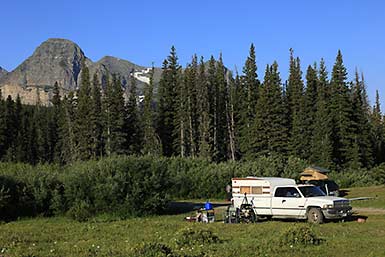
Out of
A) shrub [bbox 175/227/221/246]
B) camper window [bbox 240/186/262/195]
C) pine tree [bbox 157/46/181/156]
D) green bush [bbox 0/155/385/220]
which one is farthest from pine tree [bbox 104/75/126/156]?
shrub [bbox 175/227/221/246]

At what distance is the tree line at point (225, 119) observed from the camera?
72.4m

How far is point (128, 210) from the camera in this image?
87.2 ft

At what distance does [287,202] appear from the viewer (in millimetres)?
23484

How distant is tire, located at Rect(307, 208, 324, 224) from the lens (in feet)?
72.6

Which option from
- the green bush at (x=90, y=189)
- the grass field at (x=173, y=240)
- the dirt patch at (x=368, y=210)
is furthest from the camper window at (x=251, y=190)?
the dirt patch at (x=368, y=210)

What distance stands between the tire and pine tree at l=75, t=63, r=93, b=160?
59254 mm

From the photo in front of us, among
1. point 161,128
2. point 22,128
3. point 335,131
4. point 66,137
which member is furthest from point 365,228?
point 22,128

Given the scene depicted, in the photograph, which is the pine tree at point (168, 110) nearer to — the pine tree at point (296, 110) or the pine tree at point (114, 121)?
the pine tree at point (114, 121)

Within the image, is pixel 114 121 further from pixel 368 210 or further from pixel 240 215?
pixel 240 215

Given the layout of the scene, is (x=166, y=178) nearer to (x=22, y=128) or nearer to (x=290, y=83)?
(x=290, y=83)

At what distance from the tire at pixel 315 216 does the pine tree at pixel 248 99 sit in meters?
53.1

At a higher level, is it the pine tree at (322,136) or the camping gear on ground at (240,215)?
the pine tree at (322,136)

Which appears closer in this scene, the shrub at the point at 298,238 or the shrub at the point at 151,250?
the shrub at the point at 151,250

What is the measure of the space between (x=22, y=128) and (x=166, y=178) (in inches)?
3013
